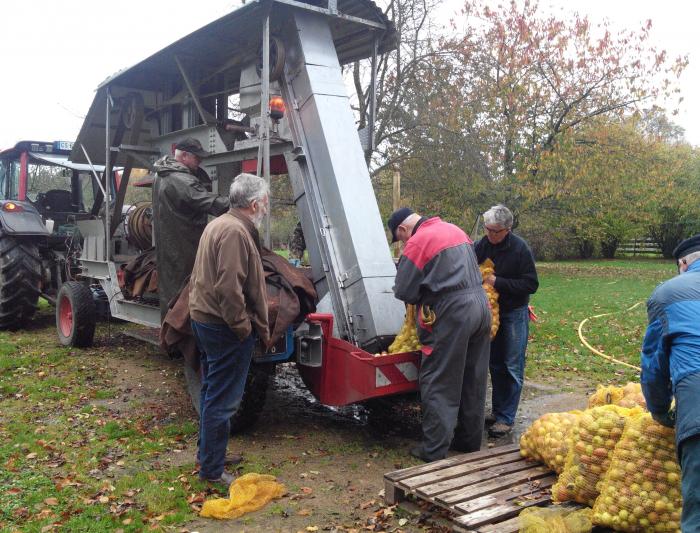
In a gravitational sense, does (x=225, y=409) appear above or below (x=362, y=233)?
below

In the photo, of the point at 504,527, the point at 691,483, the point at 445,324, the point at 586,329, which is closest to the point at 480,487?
the point at 504,527

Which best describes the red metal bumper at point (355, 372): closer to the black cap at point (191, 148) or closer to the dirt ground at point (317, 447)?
the dirt ground at point (317, 447)

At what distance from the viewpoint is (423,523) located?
3.51m

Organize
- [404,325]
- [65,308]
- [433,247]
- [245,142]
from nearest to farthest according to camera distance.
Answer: [433,247], [404,325], [245,142], [65,308]

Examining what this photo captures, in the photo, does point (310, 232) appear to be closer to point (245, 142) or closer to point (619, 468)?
point (245, 142)

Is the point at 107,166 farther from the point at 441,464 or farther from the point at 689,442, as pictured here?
the point at 689,442

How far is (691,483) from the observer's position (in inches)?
99.7

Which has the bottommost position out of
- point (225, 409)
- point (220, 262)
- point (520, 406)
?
point (520, 406)

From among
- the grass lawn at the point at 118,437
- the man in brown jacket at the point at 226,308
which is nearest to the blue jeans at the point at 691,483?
the grass lawn at the point at 118,437

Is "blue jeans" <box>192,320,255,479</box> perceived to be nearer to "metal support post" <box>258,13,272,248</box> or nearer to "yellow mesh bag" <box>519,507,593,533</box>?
"metal support post" <box>258,13,272,248</box>

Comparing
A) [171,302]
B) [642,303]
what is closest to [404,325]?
[171,302]

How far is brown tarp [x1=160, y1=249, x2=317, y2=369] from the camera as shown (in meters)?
4.53

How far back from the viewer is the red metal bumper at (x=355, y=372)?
4367 mm

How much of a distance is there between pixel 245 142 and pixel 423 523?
11.6 feet
